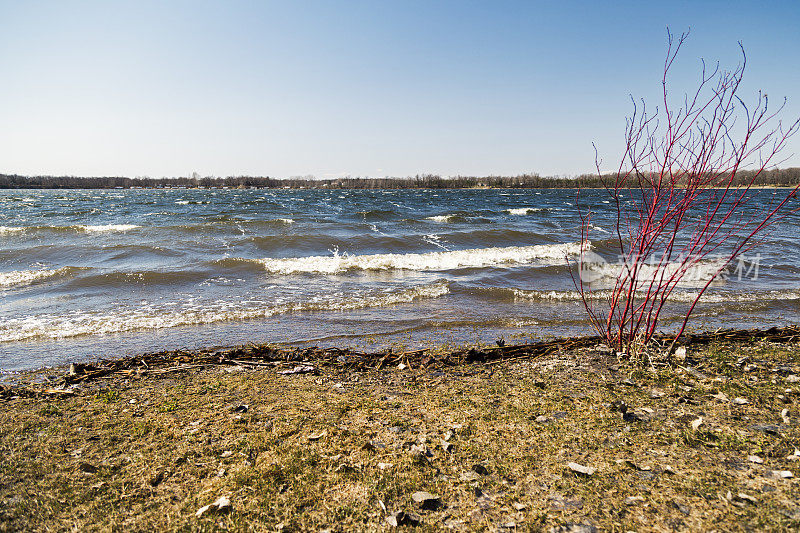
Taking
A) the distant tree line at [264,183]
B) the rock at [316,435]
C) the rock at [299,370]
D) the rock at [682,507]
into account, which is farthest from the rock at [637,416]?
the distant tree line at [264,183]

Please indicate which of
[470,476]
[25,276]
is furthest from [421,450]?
[25,276]

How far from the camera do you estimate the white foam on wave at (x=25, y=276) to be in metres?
11.7

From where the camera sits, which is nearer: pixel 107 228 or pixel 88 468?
pixel 88 468

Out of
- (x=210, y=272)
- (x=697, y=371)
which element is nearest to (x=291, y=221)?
(x=210, y=272)

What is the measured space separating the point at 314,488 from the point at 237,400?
6.04 ft

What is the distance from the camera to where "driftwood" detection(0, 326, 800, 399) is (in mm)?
5336

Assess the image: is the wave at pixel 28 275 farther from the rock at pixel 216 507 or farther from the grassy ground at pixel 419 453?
the rock at pixel 216 507

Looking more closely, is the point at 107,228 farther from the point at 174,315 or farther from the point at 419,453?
the point at 419,453

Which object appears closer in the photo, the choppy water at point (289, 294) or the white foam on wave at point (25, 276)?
the choppy water at point (289, 294)

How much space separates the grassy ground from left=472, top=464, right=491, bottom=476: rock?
0.01 m

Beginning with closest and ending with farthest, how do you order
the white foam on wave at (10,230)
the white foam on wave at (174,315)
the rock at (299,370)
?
the rock at (299,370) → the white foam on wave at (174,315) → the white foam on wave at (10,230)

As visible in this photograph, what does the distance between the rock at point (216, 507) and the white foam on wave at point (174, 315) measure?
20.1ft

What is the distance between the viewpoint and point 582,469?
9.80 ft

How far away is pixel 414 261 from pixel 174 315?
8658mm
